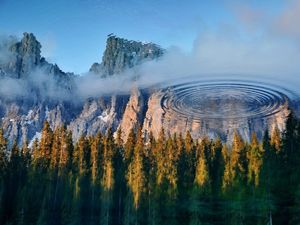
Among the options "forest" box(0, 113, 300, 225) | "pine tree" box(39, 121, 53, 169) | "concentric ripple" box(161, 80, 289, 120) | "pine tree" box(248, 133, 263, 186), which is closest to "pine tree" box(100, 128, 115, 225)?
"forest" box(0, 113, 300, 225)

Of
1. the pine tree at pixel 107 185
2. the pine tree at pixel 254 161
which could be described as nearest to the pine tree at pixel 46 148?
the pine tree at pixel 107 185

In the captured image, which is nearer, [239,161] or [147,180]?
[239,161]

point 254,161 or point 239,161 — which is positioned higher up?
point 239,161

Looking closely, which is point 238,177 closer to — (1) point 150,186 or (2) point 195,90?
(1) point 150,186

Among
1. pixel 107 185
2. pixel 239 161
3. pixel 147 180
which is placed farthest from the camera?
pixel 107 185

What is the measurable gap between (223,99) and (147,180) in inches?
1470

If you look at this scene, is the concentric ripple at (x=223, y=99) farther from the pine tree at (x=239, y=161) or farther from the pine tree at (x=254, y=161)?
the pine tree at (x=239, y=161)

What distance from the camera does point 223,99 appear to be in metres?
15.9

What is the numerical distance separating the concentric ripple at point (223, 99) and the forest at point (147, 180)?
82.5 feet

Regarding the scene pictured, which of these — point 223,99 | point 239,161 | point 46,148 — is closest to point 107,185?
point 46,148

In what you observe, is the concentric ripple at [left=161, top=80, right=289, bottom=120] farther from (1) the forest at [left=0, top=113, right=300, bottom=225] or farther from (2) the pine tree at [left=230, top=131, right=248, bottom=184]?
(2) the pine tree at [left=230, top=131, right=248, bottom=184]

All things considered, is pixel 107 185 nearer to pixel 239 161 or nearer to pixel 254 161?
pixel 239 161

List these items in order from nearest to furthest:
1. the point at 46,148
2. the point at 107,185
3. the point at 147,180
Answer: the point at 147,180
the point at 107,185
the point at 46,148

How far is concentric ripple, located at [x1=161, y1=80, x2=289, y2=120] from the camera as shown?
15.0 meters
